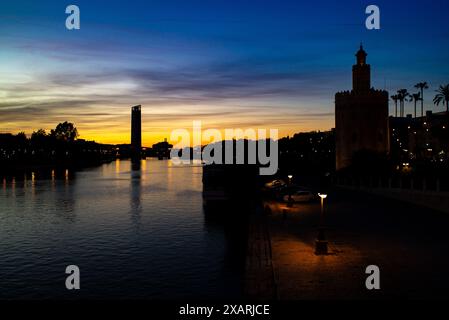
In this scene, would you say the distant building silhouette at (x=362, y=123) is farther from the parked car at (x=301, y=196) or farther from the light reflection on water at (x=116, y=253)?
the parked car at (x=301, y=196)

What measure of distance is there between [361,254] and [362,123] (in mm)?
58767

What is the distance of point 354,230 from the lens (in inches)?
1078

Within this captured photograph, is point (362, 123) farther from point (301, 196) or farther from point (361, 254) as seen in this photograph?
point (361, 254)

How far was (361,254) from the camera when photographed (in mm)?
20703

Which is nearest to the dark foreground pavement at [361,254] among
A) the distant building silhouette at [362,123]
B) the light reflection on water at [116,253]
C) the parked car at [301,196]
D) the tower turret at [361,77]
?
the light reflection on water at [116,253]

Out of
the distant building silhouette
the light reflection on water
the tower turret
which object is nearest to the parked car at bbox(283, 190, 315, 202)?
the light reflection on water

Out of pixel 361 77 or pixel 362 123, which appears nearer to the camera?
pixel 362 123

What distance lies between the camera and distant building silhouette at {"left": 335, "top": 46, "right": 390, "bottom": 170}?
249 ft

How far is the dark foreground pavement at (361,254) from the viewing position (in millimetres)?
15219

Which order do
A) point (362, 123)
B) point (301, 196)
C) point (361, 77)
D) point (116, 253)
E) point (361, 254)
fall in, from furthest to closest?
point (361, 77) < point (362, 123) < point (301, 196) < point (116, 253) < point (361, 254)

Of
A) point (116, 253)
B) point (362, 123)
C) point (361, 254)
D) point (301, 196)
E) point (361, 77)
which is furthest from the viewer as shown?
point (361, 77)

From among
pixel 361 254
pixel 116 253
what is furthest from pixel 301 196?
pixel 361 254
